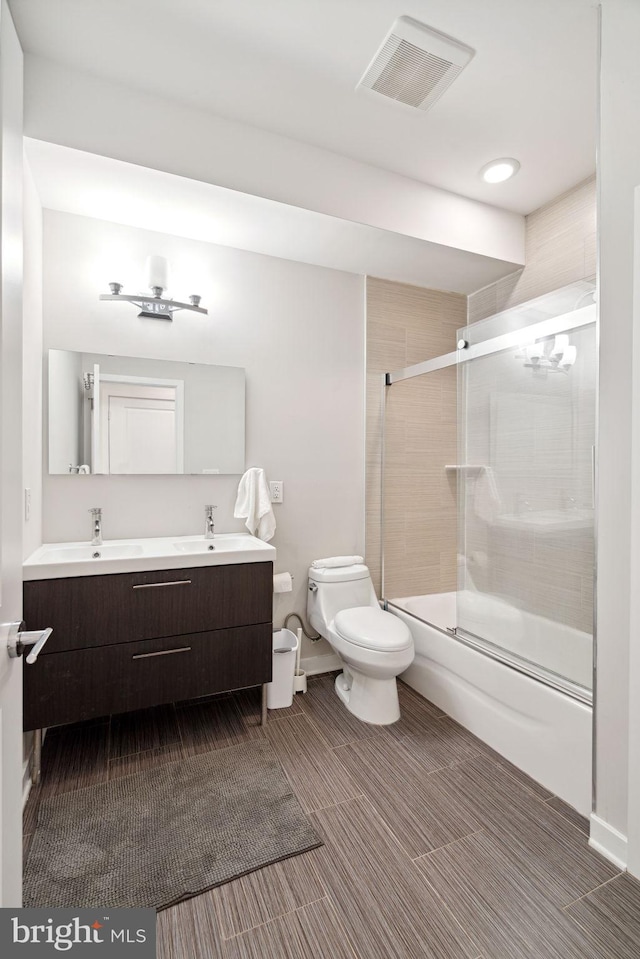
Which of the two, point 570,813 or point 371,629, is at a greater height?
point 371,629

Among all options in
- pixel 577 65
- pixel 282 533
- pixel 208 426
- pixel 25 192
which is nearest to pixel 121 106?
pixel 25 192

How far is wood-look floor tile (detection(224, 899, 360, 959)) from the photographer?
1.16m

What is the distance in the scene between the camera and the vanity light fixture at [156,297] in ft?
7.27

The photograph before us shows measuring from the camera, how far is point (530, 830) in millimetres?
1559

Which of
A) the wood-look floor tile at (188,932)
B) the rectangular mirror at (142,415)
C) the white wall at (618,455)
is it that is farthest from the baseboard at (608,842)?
the rectangular mirror at (142,415)

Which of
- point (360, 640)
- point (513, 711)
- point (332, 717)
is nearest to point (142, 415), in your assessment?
point (360, 640)

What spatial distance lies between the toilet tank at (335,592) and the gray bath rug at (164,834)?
0.82m

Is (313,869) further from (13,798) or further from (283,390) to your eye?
(283,390)

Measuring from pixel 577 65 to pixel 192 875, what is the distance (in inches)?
118

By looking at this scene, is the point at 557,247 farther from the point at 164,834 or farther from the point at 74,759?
the point at 74,759

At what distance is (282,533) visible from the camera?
2.70 metres

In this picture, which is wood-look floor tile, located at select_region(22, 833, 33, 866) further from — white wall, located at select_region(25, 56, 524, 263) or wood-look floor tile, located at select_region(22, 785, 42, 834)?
white wall, located at select_region(25, 56, 524, 263)

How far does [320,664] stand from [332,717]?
51cm

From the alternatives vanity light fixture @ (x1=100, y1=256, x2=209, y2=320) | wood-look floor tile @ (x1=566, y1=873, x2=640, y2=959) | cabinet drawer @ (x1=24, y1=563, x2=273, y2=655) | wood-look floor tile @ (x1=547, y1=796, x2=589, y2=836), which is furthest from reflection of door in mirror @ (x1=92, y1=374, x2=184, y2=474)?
wood-look floor tile @ (x1=566, y1=873, x2=640, y2=959)
